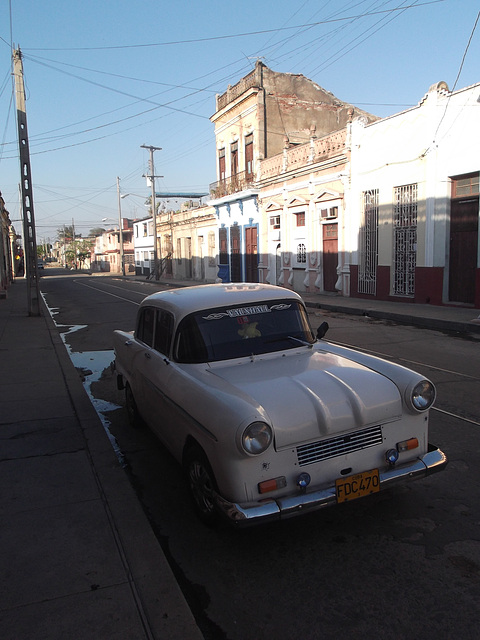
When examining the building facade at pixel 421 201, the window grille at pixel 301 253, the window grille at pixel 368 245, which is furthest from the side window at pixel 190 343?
the window grille at pixel 301 253

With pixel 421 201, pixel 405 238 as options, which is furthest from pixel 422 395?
pixel 405 238

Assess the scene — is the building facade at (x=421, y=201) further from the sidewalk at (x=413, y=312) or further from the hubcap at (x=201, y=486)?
the hubcap at (x=201, y=486)

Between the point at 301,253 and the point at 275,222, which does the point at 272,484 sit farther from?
the point at 275,222

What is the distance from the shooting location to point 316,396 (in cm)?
327

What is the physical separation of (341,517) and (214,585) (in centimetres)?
109

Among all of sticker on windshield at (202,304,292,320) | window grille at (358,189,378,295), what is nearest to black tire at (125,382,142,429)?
Answer: sticker on windshield at (202,304,292,320)

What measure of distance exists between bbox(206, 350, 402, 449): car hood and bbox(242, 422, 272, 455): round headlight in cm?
8

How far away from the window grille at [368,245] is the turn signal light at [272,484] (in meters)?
16.7

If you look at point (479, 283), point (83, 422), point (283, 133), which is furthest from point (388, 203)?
point (83, 422)

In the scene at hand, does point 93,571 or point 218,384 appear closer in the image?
point 93,571

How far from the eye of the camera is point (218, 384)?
11.7 ft

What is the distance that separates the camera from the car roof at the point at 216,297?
4348mm

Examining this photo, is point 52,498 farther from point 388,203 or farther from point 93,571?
point 388,203

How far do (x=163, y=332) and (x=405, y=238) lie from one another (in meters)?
Answer: 14.6
